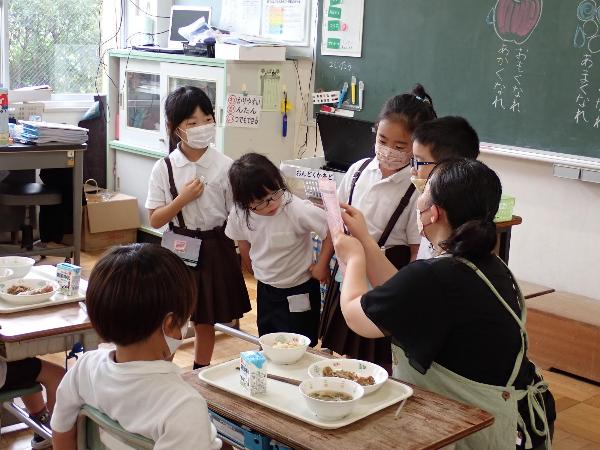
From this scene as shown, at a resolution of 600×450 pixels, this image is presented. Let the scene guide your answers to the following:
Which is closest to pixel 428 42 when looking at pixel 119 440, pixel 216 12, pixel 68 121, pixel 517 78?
pixel 517 78

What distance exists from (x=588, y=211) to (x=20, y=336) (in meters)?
2.89

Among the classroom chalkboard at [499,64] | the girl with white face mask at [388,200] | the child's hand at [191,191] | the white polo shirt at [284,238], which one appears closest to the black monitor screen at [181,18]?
the classroom chalkboard at [499,64]

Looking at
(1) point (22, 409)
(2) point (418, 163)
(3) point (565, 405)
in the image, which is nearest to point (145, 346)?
(2) point (418, 163)

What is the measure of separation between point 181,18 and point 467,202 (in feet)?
15.5

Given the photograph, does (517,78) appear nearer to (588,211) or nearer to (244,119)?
(588,211)

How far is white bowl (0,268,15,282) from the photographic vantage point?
275cm

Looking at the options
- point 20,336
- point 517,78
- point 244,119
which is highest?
point 517,78

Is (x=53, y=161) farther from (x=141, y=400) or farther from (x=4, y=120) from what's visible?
(x=141, y=400)

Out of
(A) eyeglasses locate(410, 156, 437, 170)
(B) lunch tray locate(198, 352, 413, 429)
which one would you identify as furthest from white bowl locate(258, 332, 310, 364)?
(A) eyeglasses locate(410, 156, 437, 170)

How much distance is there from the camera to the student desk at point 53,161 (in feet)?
15.8

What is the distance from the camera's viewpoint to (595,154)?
4062 millimetres

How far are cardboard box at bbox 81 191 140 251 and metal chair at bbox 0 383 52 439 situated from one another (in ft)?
8.88

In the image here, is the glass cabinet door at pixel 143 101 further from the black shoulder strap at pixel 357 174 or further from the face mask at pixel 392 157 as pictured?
the face mask at pixel 392 157

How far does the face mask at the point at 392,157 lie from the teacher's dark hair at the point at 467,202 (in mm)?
877
